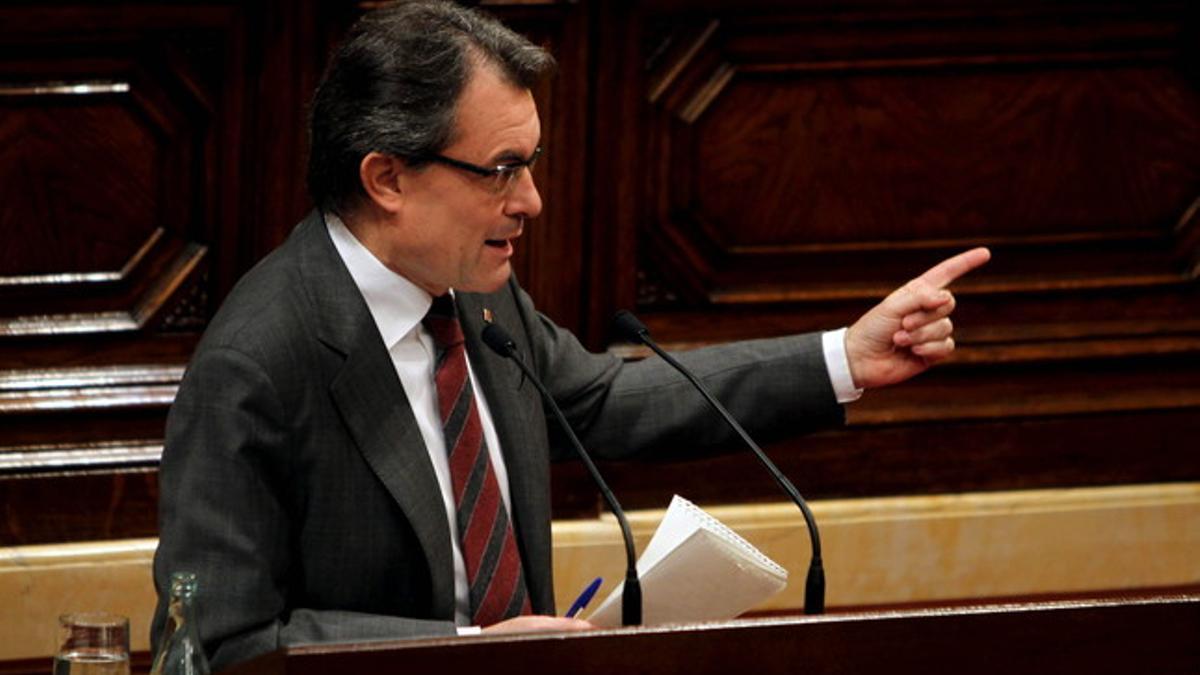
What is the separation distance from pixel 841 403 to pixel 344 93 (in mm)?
818

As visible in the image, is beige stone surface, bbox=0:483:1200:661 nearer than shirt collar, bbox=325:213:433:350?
No

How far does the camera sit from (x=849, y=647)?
239cm

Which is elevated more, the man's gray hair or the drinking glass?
the man's gray hair

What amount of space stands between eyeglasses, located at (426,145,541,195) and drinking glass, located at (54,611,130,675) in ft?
2.30

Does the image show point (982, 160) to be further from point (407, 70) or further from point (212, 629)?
A: point (212, 629)

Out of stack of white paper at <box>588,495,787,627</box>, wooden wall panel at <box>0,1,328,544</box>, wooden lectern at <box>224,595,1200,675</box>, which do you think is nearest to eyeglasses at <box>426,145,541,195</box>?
stack of white paper at <box>588,495,787,627</box>

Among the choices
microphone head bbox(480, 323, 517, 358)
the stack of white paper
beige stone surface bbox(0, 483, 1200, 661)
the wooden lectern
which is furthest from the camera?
beige stone surface bbox(0, 483, 1200, 661)

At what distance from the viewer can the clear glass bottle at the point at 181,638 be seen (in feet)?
8.48

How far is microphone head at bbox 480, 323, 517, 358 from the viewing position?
2.89 meters

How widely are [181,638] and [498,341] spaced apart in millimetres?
552

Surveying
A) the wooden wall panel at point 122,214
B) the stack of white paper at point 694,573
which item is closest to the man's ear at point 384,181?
the stack of white paper at point 694,573

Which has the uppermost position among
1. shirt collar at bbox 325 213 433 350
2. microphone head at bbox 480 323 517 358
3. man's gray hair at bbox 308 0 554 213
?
man's gray hair at bbox 308 0 554 213

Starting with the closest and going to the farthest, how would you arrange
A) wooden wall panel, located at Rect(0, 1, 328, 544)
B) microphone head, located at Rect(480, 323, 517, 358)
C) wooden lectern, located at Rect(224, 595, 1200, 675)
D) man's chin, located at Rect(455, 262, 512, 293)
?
1. wooden lectern, located at Rect(224, 595, 1200, 675)
2. microphone head, located at Rect(480, 323, 517, 358)
3. man's chin, located at Rect(455, 262, 512, 293)
4. wooden wall panel, located at Rect(0, 1, 328, 544)

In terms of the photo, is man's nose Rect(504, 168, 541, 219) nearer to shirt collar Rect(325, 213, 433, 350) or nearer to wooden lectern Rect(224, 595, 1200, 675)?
shirt collar Rect(325, 213, 433, 350)
